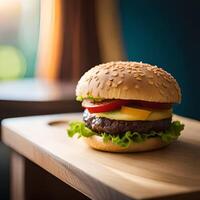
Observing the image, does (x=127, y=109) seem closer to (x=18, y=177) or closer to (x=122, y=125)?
(x=122, y=125)

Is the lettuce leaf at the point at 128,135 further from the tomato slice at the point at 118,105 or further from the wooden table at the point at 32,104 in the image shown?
the wooden table at the point at 32,104

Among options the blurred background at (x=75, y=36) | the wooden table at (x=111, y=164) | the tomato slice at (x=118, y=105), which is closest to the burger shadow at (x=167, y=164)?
the wooden table at (x=111, y=164)

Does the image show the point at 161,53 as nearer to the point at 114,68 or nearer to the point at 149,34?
the point at 149,34

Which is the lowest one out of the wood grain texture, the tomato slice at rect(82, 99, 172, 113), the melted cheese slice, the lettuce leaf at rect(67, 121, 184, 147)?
the wood grain texture

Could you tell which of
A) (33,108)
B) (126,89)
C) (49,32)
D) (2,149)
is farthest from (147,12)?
(126,89)

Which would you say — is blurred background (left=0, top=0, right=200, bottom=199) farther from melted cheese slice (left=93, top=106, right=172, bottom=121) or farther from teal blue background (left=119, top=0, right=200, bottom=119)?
melted cheese slice (left=93, top=106, right=172, bottom=121)

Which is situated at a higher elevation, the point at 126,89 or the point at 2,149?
the point at 126,89

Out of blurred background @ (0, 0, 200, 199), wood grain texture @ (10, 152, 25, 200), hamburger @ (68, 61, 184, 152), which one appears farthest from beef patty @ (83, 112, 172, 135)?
blurred background @ (0, 0, 200, 199)
